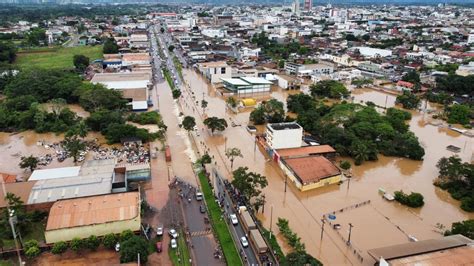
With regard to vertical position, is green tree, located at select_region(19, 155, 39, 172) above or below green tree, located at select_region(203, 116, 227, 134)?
below

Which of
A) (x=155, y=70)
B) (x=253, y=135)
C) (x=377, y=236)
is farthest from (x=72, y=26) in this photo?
(x=377, y=236)

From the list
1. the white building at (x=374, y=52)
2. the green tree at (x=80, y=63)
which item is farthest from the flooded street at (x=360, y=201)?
the white building at (x=374, y=52)

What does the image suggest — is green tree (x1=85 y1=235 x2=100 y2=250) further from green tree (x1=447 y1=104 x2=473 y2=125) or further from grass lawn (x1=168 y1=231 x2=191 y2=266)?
green tree (x1=447 y1=104 x2=473 y2=125)

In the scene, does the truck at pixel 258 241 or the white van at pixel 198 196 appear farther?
the white van at pixel 198 196

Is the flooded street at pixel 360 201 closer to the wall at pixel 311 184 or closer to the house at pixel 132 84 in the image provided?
the wall at pixel 311 184

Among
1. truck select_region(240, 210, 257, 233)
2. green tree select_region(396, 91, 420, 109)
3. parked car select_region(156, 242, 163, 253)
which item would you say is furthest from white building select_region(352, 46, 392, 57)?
parked car select_region(156, 242, 163, 253)

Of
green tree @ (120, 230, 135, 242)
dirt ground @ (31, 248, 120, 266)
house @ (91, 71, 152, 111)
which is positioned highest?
house @ (91, 71, 152, 111)
